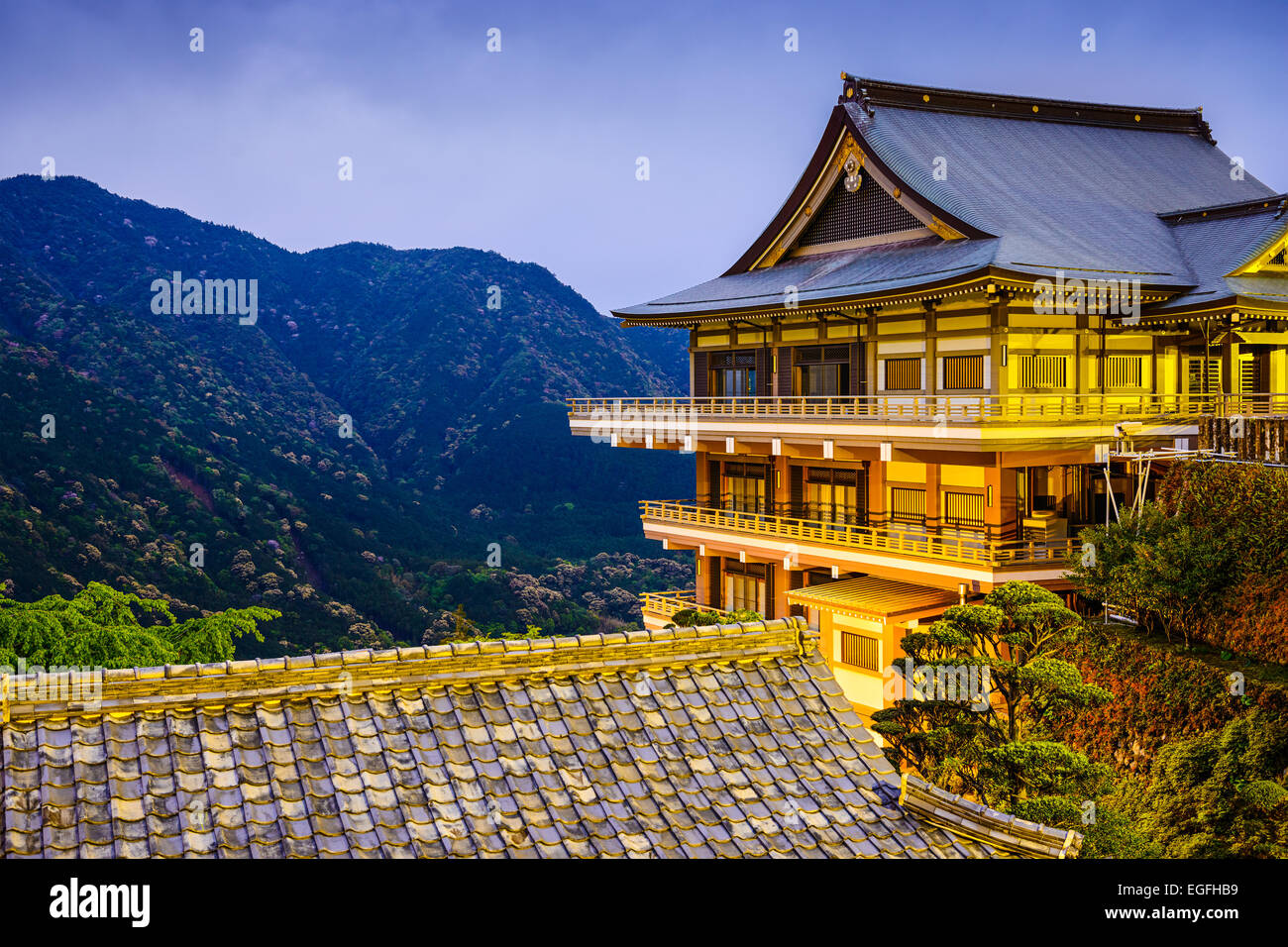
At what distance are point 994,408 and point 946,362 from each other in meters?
3.22

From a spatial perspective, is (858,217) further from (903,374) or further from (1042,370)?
(1042,370)

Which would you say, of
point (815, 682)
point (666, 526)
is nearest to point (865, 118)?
point (666, 526)

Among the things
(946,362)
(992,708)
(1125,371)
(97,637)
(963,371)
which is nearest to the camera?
(992,708)

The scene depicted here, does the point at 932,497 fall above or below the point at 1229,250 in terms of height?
below

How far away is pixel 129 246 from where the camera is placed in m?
109

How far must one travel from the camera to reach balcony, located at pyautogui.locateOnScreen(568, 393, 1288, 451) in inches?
1049

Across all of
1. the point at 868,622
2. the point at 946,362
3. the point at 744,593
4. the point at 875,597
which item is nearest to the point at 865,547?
the point at 875,597

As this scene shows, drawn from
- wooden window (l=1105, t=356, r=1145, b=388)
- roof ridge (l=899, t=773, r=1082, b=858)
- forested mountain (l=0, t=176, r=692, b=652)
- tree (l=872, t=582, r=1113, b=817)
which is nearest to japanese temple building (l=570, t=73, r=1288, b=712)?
wooden window (l=1105, t=356, r=1145, b=388)

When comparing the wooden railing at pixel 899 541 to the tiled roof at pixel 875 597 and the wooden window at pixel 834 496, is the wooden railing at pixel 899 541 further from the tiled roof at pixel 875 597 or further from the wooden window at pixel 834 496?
the tiled roof at pixel 875 597

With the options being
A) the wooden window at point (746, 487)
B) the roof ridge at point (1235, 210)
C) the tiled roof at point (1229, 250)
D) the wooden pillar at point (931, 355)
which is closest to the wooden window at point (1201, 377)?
the tiled roof at point (1229, 250)

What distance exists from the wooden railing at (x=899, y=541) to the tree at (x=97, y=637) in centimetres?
1415

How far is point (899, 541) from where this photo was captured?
2916cm

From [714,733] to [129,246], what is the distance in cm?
11525
